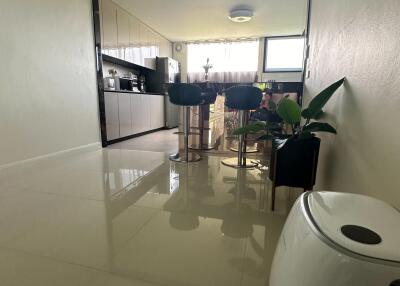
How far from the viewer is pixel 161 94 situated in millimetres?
5656

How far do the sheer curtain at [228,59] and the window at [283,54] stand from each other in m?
0.32

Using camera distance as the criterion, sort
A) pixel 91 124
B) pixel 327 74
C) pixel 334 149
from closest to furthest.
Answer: pixel 334 149
pixel 327 74
pixel 91 124

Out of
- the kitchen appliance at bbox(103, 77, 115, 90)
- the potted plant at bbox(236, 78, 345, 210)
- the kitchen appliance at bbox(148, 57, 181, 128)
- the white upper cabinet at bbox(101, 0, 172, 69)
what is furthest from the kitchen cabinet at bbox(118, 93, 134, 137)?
the potted plant at bbox(236, 78, 345, 210)

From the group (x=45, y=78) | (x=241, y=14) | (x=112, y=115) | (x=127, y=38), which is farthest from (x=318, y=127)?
(x=127, y=38)

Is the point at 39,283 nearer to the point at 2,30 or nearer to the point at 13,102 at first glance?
the point at 13,102

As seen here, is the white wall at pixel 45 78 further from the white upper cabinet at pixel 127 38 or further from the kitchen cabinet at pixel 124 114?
the kitchen cabinet at pixel 124 114

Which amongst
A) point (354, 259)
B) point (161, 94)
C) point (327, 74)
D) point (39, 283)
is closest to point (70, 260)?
point (39, 283)

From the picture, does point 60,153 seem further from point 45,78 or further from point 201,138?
point 201,138

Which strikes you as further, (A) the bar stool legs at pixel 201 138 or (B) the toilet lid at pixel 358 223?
(A) the bar stool legs at pixel 201 138

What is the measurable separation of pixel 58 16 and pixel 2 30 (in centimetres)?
77

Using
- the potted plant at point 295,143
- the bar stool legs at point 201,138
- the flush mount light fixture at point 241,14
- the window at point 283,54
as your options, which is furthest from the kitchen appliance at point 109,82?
the window at point 283,54

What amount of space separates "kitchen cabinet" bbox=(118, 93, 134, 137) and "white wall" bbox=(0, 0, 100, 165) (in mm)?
623

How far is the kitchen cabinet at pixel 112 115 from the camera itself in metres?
3.71

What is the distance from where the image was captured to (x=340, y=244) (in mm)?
473
